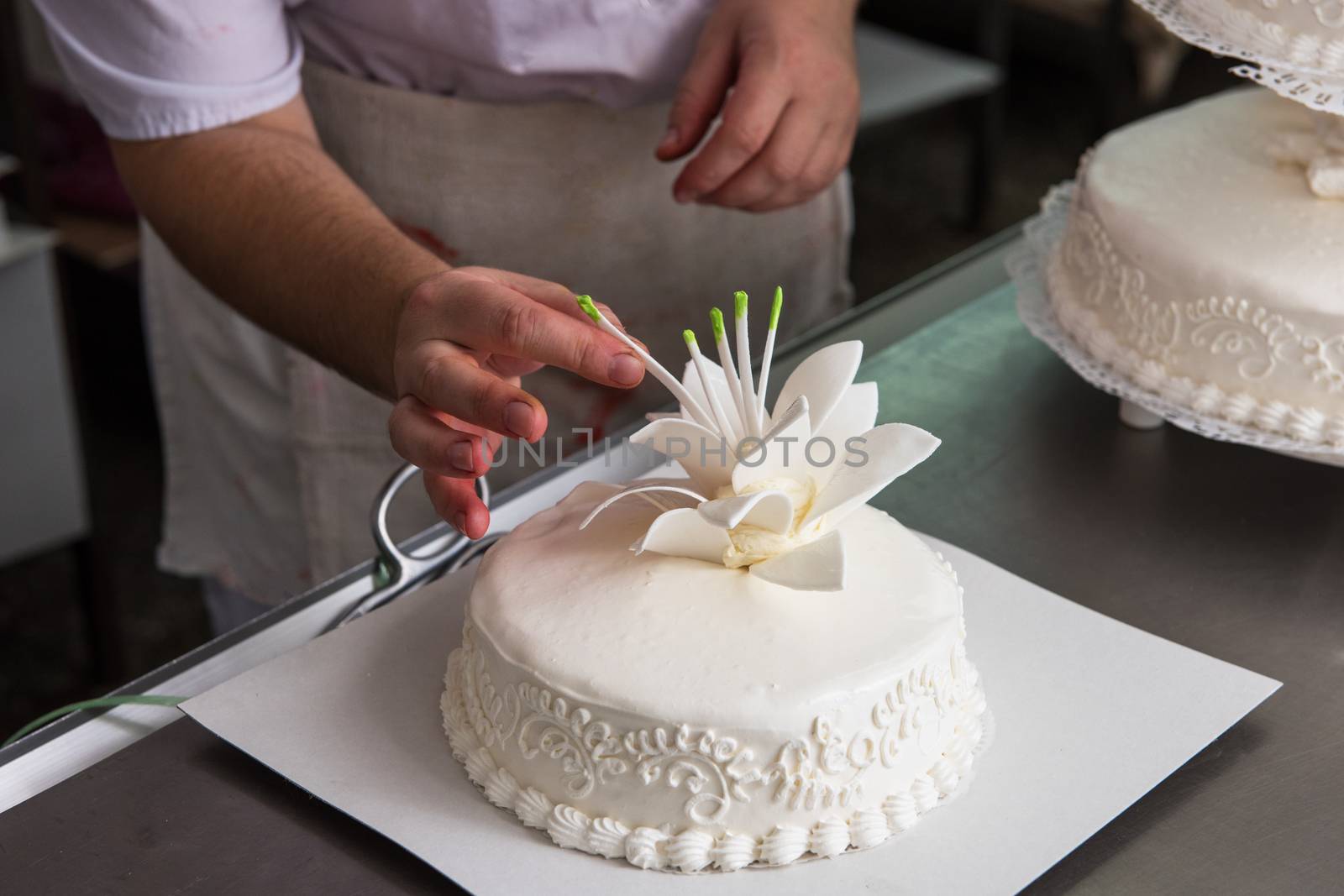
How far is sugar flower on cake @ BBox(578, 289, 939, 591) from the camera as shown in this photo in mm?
815

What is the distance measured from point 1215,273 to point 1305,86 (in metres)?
→ 0.14

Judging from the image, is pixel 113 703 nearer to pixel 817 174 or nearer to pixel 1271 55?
pixel 817 174

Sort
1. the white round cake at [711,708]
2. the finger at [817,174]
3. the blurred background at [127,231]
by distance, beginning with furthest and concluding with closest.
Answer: the blurred background at [127,231], the finger at [817,174], the white round cake at [711,708]

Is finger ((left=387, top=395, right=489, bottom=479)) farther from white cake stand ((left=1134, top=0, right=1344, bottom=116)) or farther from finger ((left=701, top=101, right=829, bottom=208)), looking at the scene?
white cake stand ((left=1134, top=0, right=1344, bottom=116))

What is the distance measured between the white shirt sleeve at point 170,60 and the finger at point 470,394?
0.43 meters

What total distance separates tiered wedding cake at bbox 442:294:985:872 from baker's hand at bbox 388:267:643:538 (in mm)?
48

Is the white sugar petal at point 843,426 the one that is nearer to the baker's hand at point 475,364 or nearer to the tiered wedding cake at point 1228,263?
the baker's hand at point 475,364

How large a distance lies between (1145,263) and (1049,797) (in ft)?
1.52

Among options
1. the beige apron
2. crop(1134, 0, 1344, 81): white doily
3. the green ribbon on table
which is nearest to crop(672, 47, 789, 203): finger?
the beige apron

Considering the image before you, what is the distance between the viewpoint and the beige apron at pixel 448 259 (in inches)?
53.1

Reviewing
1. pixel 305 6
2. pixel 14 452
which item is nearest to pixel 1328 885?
pixel 305 6

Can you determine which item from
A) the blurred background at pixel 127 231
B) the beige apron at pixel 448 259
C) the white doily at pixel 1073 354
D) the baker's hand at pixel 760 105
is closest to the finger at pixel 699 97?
the baker's hand at pixel 760 105

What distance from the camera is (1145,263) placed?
43.3 inches

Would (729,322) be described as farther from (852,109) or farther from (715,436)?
(715,436)
